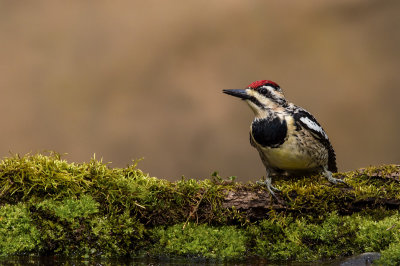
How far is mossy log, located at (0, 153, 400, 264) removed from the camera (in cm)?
331

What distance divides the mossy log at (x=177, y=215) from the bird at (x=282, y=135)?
325 millimetres

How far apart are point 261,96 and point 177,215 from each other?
4.06 ft

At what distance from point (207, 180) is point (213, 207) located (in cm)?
27

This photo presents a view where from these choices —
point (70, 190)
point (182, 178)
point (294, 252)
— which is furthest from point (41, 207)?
point (294, 252)

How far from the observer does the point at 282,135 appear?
4004mm

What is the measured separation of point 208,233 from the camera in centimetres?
344

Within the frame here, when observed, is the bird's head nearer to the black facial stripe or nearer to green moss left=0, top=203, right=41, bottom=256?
the black facial stripe

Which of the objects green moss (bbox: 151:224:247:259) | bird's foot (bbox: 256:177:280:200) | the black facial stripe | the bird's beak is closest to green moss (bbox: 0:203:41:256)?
green moss (bbox: 151:224:247:259)

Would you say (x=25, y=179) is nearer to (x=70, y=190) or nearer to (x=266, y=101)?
(x=70, y=190)

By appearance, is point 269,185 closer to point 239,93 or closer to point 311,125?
point 311,125

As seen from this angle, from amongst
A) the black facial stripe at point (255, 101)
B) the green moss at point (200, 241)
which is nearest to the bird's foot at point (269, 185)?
the green moss at point (200, 241)

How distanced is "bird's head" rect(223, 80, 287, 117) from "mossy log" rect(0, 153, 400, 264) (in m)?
0.72

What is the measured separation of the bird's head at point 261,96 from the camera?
4.15 m

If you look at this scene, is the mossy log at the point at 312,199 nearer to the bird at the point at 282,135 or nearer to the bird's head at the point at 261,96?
the bird at the point at 282,135
